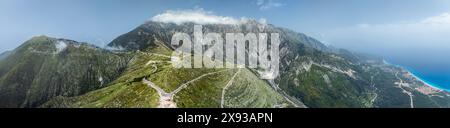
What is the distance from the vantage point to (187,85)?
19350cm

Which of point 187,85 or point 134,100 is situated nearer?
point 134,100

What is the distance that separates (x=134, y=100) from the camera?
A: 172 meters
